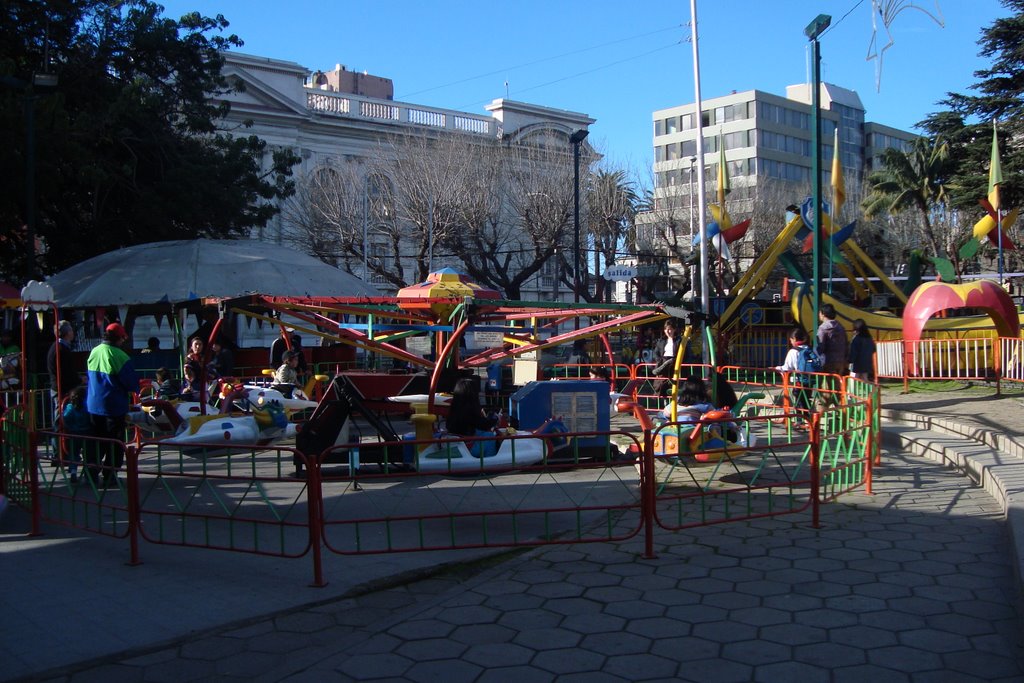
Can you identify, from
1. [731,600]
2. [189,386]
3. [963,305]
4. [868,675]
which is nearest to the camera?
[868,675]

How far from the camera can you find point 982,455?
898 cm

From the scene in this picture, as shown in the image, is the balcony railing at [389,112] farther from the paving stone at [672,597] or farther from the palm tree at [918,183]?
the paving stone at [672,597]

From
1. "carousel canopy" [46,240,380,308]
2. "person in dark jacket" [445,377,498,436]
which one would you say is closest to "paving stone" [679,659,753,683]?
"person in dark jacket" [445,377,498,436]

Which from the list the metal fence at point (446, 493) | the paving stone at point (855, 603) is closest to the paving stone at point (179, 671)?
the metal fence at point (446, 493)

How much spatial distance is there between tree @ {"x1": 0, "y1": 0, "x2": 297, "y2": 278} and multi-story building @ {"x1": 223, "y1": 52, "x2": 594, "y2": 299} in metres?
11.3

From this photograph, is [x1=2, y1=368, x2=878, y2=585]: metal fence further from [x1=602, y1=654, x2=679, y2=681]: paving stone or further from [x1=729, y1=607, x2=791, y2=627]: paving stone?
[x1=602, y1=654, x2=679, y2=681]: paving stone

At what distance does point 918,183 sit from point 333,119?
1013 inches

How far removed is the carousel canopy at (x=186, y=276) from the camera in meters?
17.8

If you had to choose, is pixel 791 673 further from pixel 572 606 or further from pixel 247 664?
pixel 247 664

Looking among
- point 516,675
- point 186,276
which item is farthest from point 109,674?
point 186,276

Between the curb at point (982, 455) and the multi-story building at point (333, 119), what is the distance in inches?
997

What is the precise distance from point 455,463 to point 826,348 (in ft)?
23.1

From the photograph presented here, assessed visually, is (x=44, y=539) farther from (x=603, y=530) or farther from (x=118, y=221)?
(x=118, y=221)

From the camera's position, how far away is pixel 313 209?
33031 mm
